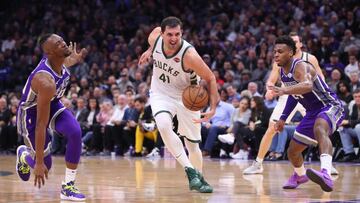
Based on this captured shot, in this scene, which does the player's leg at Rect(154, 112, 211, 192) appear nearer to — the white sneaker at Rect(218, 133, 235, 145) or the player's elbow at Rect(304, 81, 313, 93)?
the player's elbow at Rect(304, 81, 313, 93)

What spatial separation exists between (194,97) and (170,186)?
140cm

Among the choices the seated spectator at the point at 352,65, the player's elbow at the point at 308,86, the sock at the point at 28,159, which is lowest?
the sock at the point at 28,159

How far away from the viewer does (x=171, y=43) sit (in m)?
7.72

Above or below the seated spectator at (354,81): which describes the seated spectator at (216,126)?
below

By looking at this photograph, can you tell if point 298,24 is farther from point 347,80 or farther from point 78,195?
point 78,195

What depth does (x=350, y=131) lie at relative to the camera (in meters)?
13.2

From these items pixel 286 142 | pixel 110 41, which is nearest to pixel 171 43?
pixel 286 142

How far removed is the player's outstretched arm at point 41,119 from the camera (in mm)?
6723

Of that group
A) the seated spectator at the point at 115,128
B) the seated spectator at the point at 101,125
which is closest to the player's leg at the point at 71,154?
the seated spectator at the point at 115,128

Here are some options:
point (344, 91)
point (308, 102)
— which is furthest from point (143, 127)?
point (308, 102)

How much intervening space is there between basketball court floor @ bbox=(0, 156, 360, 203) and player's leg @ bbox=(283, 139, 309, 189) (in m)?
0.10

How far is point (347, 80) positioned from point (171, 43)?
24.7 feet

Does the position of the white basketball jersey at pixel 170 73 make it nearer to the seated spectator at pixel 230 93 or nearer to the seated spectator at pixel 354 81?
the seated spectator at pixel 354 81

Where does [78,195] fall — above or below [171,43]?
below
